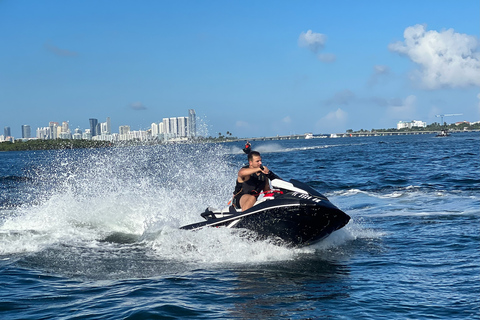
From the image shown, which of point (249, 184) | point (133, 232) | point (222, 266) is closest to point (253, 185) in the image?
point (249, 184)

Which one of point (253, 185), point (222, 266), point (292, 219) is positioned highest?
point (253, 185)

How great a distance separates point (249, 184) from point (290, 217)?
121 cm

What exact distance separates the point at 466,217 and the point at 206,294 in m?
7.41

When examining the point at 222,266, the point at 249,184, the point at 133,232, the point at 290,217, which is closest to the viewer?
the point at 222,266

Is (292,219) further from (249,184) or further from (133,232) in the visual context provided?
(133,232)

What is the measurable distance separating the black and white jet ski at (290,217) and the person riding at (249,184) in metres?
0.31

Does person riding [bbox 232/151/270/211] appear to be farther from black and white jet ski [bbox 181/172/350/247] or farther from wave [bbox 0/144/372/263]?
wave [bbox 0/144/372/263]

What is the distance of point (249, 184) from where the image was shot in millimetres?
9648

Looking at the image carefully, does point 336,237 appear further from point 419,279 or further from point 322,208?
point 419,279

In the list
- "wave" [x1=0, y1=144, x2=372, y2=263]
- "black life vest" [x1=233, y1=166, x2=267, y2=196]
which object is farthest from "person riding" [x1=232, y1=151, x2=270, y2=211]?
"wave" [x1=0, y1=144, x2=372, y2=263]

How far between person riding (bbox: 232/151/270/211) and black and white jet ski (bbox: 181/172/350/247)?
0.31 m

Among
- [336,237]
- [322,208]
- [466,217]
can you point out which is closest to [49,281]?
[322,208]

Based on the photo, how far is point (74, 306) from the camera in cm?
631

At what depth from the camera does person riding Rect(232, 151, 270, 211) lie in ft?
30.8
